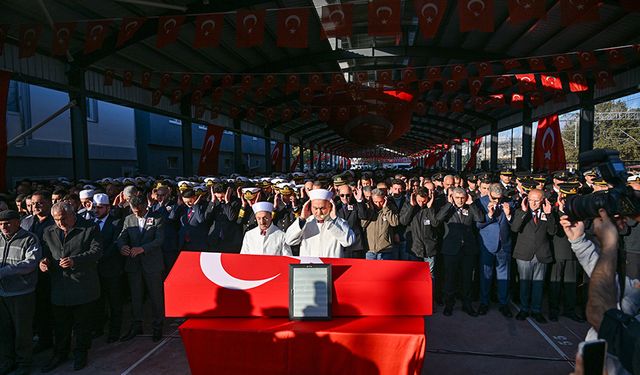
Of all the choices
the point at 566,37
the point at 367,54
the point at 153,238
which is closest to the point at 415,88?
the point at 367,54

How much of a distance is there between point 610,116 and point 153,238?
62250 mm

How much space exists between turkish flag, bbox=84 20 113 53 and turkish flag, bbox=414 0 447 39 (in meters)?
7.23

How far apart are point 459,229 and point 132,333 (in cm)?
517

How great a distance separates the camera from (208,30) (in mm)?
8812

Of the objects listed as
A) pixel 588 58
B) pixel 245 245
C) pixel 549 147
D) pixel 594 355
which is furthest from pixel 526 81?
pixel 594 355

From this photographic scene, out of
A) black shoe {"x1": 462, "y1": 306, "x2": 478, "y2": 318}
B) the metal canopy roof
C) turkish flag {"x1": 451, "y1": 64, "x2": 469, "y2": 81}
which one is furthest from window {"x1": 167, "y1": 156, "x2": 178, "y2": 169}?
black shoe {"x1": 462, "y1": 306, "x2": 478, "y2": 318}

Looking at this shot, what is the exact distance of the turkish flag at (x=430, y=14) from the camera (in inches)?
296

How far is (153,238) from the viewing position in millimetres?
5332

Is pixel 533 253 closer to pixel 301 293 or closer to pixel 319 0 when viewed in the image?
pixel 301 293

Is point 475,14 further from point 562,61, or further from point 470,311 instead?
point 562,61

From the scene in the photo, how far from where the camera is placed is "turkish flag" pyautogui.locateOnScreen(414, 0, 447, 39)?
24.7 ft

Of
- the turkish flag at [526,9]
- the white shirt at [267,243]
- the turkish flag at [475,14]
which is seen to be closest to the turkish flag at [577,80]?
the turkish flag at [526,9]

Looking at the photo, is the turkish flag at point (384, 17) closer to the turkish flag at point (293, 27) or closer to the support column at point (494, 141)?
the turkish flag at point (293, 27)

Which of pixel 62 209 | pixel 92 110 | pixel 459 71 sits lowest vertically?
pixel 62 209
